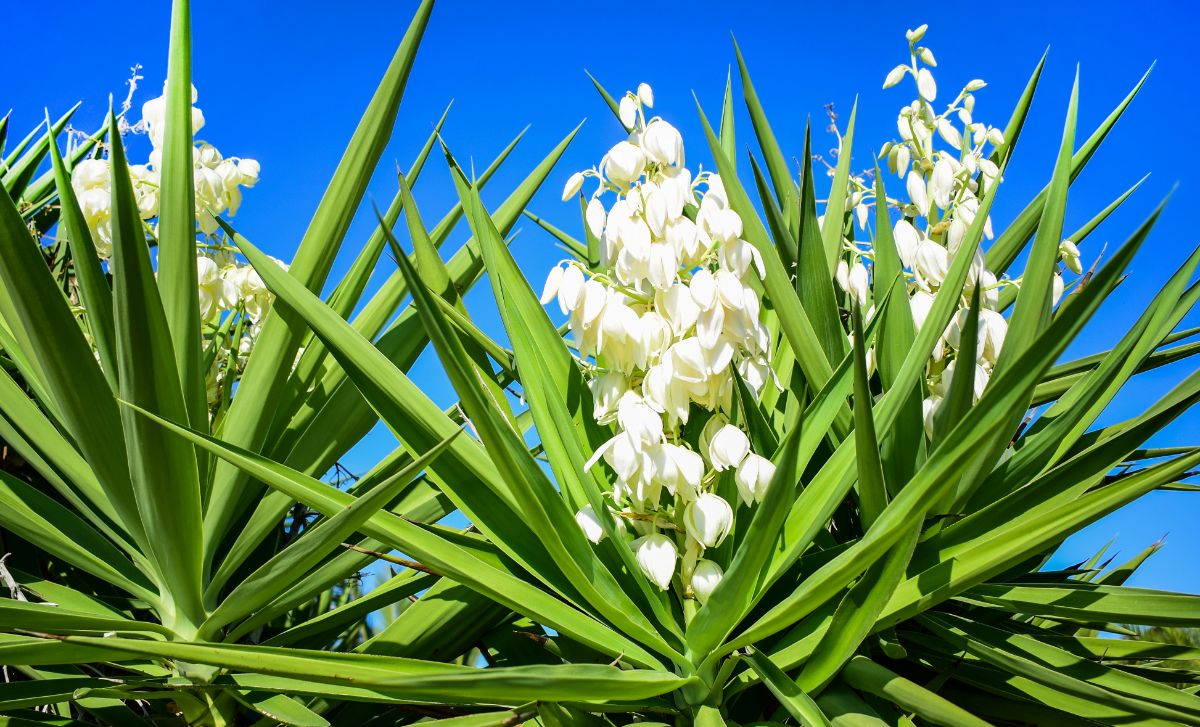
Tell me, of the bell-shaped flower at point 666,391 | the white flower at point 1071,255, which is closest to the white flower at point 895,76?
the white flower at point 1071,255

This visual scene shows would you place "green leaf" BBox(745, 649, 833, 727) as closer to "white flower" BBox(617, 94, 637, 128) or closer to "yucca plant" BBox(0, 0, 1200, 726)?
"yucca plant" BBox(0, 0, 1200, 726)

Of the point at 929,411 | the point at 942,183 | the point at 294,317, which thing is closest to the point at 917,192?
the point at 942,183

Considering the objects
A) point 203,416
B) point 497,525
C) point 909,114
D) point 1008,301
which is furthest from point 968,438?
point 203,416

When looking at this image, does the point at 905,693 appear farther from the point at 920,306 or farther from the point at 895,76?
the point at 895,76

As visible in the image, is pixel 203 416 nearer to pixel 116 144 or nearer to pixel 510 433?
pixel 116 144

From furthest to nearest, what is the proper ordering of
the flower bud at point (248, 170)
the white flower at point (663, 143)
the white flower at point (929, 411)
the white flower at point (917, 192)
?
the flower bud at point (248, 170) → the white flower at point (917, 192) → the white flower at point (929, 411) → the white flower at point (663, 143)

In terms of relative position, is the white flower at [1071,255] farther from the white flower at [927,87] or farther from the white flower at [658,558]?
the white flower at [658,558]

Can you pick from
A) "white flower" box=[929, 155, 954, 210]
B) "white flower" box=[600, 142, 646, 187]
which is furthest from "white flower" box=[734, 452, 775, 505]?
"white flower" box=[929, 155, 954, 210]
